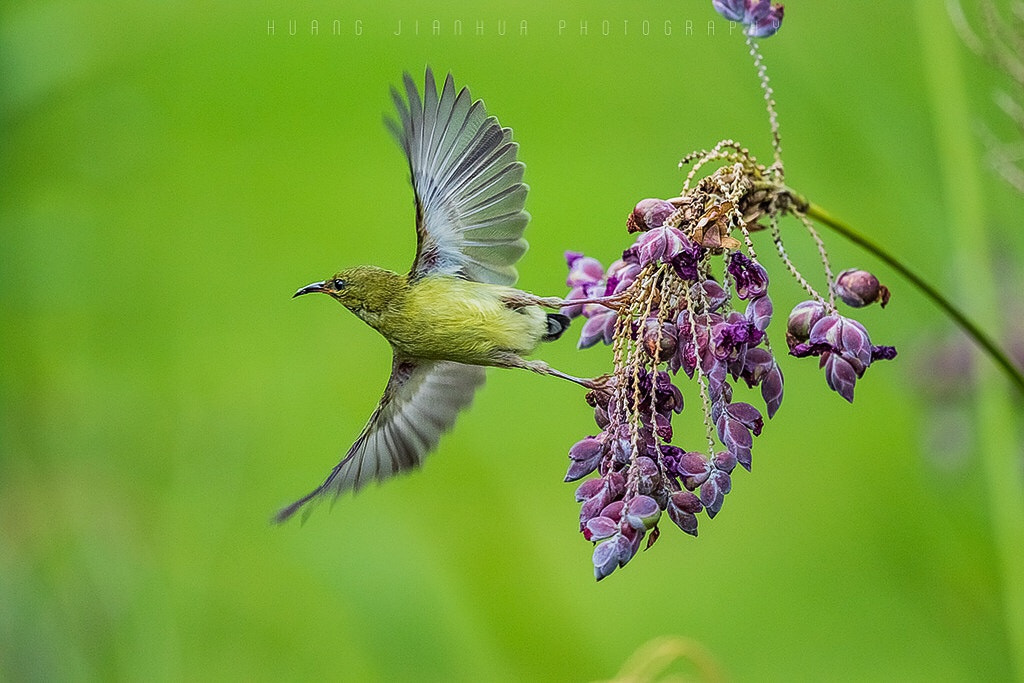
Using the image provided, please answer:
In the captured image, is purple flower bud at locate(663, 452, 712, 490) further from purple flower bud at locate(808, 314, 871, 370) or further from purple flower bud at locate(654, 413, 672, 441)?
purple flower bud at locate(808, 314, 871, 370)

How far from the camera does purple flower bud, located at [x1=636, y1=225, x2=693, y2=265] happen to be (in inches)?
37.0

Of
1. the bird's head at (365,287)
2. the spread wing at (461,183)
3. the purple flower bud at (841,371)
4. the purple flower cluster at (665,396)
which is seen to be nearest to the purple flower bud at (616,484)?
the purple flower cluster at (665,396)

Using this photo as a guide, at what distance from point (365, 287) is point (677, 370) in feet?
2.28

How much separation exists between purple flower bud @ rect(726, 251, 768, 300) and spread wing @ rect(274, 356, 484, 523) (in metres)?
0.60

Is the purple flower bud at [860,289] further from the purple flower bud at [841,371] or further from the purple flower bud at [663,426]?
the purple flower bud at [663,426]

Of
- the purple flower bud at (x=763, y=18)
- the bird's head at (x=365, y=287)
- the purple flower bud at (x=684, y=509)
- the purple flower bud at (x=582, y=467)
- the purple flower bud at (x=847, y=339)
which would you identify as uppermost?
the purple flower bud at (x=763, y=18)

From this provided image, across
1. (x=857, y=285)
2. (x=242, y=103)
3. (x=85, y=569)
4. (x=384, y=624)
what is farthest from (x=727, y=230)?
(x=242, y=103)

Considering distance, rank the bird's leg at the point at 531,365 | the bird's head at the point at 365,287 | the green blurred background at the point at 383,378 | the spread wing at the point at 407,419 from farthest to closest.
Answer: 1. the green blurred background at the point at 383,378
2. the bird's head at the point at 365,287
3. the spread wing at the point at 407,419
4. the bird's leg at the point at 531,365

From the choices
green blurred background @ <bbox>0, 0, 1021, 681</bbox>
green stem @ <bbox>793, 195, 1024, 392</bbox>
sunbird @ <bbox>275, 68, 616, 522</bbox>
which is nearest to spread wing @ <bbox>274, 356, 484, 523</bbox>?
sunbird @ <bbox>275, 68, 616, 522</bbox>

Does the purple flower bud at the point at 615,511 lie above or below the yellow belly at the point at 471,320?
below

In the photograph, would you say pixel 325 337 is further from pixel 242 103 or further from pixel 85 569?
pixel 85 569

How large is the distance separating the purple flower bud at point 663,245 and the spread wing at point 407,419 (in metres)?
0.60

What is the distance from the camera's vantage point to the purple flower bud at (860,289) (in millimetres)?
1075

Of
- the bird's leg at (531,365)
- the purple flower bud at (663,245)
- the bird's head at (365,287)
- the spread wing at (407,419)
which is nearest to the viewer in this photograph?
the purple flower bud at (663,245)
